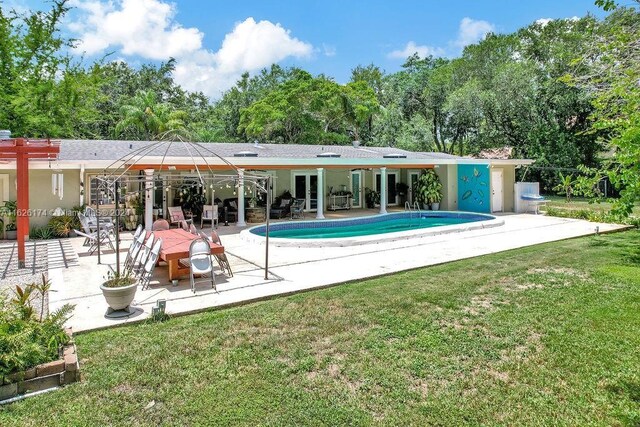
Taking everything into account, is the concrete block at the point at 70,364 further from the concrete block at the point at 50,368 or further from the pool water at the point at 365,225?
the pool water at the point at 365,225

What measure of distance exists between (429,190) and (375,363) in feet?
59.2

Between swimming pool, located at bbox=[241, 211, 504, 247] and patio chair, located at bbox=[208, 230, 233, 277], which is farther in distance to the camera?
swimming pool, located at bbox=[241, 211, 504, 247]

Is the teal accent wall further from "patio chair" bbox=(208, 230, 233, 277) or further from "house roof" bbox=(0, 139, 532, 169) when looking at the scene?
"patio chair" bbox=(208, 230, 233, 277)

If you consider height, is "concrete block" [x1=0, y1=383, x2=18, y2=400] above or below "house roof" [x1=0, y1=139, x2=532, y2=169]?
below

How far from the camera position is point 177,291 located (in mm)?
7492

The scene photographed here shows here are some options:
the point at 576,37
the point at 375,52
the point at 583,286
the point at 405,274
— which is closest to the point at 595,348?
the point at 583,286

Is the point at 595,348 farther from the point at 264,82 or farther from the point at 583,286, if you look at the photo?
the point at 264,82

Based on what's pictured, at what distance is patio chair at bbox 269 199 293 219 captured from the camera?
A: 18.6m

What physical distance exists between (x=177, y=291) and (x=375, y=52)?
1769 inches

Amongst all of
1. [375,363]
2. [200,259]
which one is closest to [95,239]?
[200,259]

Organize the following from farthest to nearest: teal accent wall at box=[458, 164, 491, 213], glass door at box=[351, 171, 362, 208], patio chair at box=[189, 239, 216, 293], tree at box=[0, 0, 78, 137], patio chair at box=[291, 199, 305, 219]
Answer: glass door at box=[351, 171, 362, 208] → teal accent wall at box=[458, 164, 491, 213] → patio chair at box=[291, 199, 305, 219] → tree at box=[0, 0, 78, 137] → patio chair at box=[189, 239, 216, 293]

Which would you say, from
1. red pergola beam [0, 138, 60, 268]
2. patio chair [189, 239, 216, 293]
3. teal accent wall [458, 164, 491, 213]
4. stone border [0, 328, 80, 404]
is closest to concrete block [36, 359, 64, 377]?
stone border [0, 328, 80, 404]

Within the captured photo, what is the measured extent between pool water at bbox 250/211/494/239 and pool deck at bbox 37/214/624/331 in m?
2.15

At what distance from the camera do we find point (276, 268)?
364 inches
